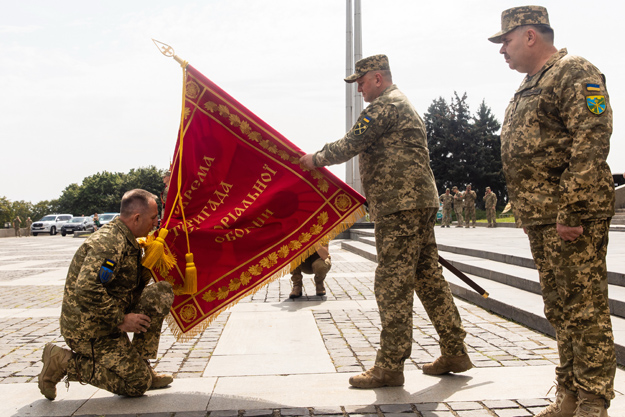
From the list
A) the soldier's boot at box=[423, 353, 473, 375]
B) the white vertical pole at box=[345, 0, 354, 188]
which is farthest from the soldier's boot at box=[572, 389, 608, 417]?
the white vertical pole at box=[345, 0, 354, 188]

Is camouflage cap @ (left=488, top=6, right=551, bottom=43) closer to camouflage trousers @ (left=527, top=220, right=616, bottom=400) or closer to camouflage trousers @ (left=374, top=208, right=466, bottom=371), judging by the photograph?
camouflage trousers @ (left=527, top=220, right=616, bottom=400)

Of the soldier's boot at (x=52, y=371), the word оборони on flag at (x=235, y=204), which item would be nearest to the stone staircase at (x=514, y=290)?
the word оборони on flag at (x=235, y=204)

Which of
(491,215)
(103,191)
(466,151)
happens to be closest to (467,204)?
(491,215)

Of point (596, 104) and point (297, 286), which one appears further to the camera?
point (297, 286)

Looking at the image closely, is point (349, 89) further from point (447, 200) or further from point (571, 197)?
point (571, 197)

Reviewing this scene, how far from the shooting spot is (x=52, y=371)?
11.4ft

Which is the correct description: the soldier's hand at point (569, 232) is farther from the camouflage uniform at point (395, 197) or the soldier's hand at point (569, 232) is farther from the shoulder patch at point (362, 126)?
the shoulder patch at point (362, 126)

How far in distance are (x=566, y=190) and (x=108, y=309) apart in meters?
2.62

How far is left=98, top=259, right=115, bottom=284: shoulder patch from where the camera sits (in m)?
3.30

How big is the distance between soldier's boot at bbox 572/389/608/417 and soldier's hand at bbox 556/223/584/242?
78cm

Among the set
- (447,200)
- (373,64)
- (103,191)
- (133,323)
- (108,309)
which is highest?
(103,191)

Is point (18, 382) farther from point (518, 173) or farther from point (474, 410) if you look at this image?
point (518, 173)

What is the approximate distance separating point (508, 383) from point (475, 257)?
6.92 metres

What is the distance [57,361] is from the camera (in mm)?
3471
